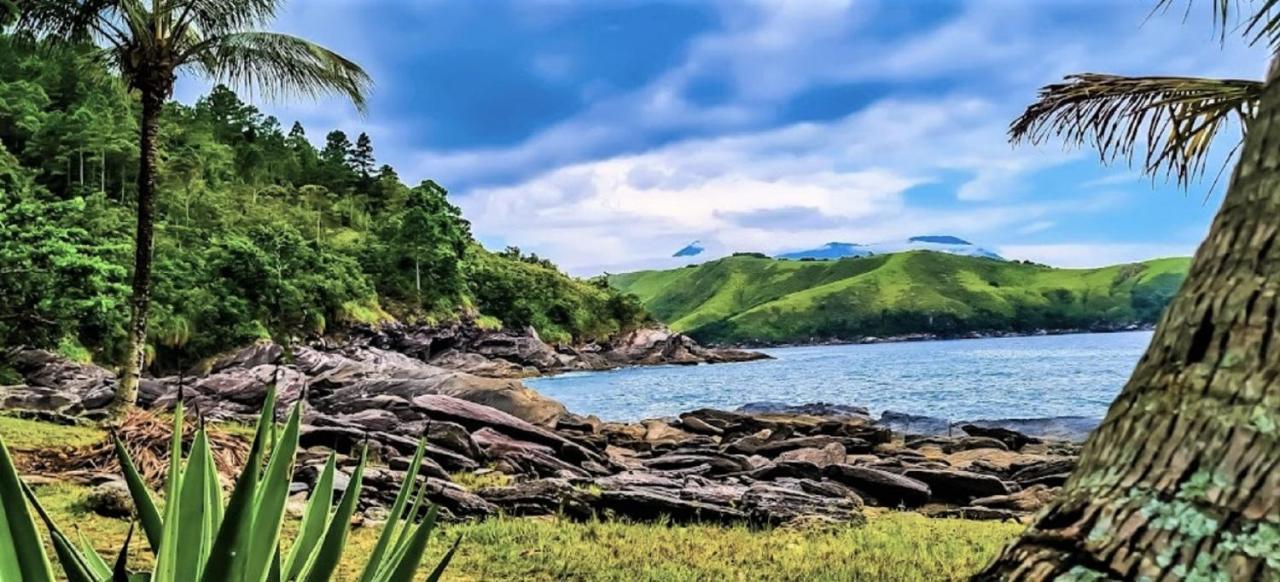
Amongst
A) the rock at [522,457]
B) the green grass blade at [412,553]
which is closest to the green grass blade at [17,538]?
the green grass blade at [412,553]

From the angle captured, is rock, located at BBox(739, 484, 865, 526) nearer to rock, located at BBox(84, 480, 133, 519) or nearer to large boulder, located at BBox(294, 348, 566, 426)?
rock, located at BBox(84, 480, 133, 519)

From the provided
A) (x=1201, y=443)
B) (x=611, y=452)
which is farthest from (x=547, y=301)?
(x=1201, y=443)

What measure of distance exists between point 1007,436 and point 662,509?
730 inches

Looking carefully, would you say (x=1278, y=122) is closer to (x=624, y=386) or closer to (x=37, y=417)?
(x=37, y=417)

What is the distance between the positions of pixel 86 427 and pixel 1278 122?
728 inches

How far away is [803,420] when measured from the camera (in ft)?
94.9

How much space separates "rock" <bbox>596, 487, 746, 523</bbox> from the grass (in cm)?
43

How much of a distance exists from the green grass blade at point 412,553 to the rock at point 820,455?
49.0 ft

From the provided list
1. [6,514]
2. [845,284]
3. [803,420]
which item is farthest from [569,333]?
[845,284]

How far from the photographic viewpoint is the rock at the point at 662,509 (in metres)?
9.38

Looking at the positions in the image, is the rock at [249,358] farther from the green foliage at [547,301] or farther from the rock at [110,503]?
the green foliage at [547,301]

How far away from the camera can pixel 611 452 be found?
2019 centimetres

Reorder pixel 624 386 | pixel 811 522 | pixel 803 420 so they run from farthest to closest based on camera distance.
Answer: pixel 624 386 → pixel 803 420 → pixel 811 522

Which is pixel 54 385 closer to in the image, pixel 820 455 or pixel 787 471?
pixel 787 471
